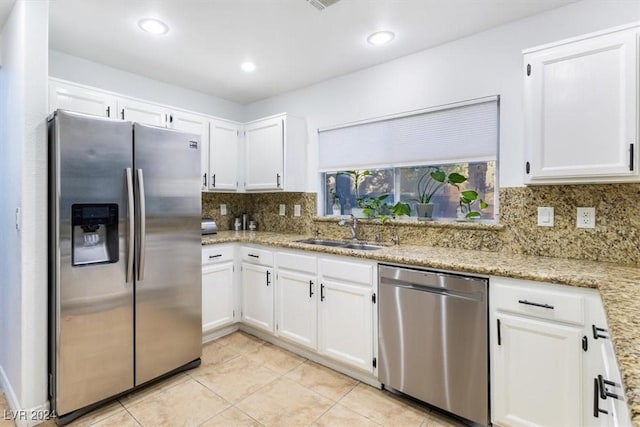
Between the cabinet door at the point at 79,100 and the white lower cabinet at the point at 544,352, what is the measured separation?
3065 millimetres

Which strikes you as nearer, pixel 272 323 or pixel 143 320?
pixel 143 320

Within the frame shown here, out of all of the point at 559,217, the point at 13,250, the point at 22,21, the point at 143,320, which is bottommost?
the point at 143,320

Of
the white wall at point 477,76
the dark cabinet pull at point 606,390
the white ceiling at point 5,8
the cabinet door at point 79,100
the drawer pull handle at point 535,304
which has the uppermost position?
the white ceiling at point 5,8

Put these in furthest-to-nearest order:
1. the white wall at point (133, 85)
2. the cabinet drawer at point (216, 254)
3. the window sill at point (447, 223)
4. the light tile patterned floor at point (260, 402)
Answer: the cabinet drawer at point (216, 254)
the white wall at point (133, 85)
the window sill at point (447, 223)
the light tile patterned floor at point (260, 402)

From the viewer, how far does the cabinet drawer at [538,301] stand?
1.52m

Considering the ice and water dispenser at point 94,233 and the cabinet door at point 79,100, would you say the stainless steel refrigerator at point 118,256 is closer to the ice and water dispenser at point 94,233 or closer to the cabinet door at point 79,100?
the ice and water dispenser at point 94,233

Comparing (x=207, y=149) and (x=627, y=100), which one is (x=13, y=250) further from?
(x=627, y=100)

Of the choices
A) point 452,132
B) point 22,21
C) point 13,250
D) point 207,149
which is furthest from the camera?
point 207,149

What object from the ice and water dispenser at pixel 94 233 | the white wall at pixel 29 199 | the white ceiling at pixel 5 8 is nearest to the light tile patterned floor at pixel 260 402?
the white wall at pixel 29 199

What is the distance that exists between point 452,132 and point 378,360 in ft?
5.84

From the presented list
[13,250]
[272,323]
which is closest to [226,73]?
[13,250]

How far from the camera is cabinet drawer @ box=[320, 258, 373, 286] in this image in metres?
2.26

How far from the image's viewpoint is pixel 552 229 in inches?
82.4

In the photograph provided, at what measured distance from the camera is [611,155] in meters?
1.69
